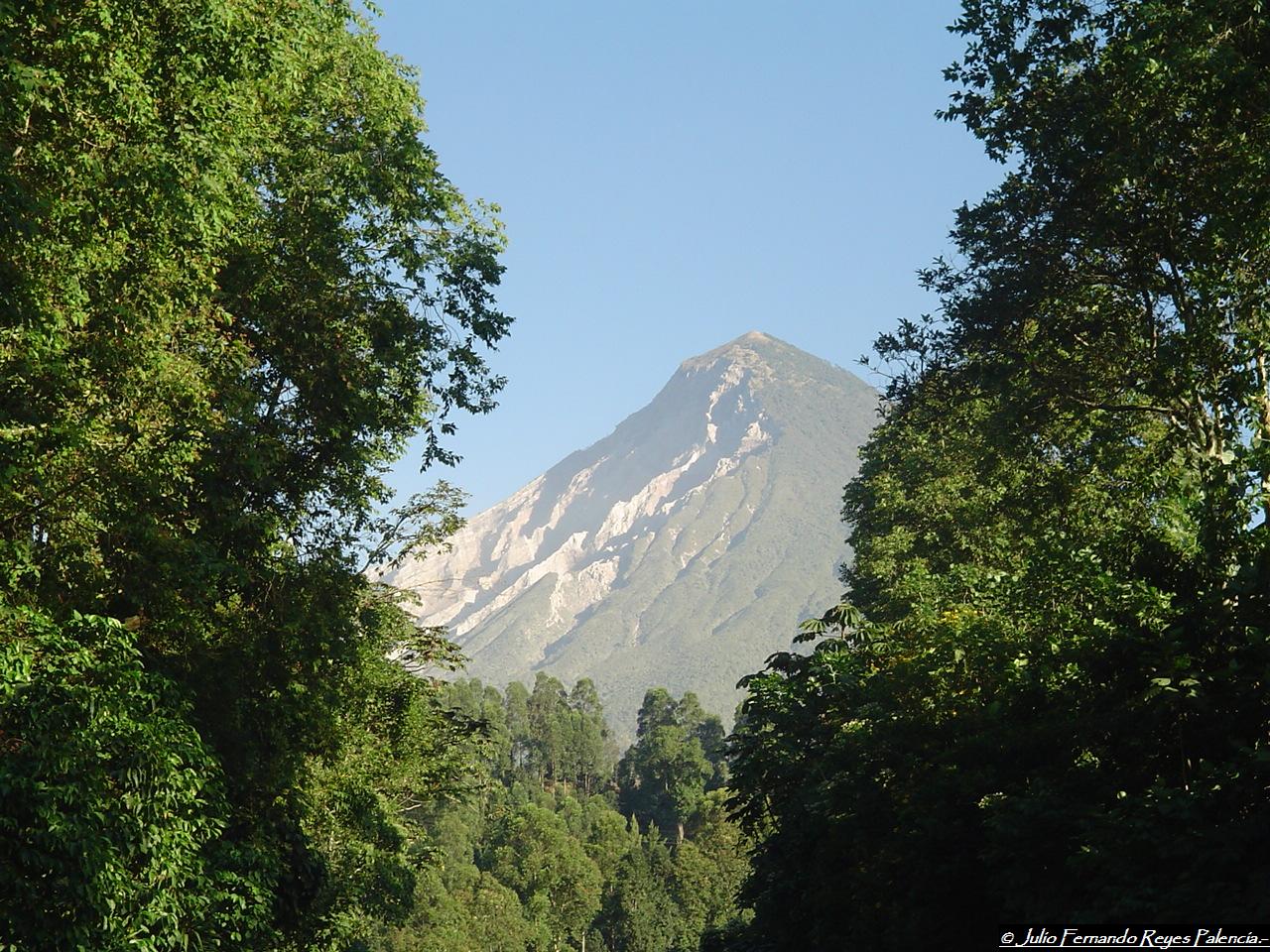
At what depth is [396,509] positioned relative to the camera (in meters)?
22.8

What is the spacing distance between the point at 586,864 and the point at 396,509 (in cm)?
8100

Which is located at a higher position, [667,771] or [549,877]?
[667,771]

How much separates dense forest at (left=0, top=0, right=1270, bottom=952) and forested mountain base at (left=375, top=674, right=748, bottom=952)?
11655mm

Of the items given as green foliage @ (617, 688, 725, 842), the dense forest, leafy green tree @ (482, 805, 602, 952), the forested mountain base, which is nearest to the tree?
the dense forest

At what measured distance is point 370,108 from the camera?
19.5m

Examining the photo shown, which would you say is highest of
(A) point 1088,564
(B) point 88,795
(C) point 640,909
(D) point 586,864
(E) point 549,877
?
(A) point 1088,564

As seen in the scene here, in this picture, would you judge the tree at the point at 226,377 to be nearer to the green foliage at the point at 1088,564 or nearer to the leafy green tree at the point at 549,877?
the green foliage at the point at 1088,564

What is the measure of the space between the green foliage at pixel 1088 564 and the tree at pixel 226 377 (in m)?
8.57

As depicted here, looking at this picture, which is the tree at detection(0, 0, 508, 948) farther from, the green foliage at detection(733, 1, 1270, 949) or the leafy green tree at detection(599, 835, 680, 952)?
the leafy green tree at detection(599, 835, 680, 952)

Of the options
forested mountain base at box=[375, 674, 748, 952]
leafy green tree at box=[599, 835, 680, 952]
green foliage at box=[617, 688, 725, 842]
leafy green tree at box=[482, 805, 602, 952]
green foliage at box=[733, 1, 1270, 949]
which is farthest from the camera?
green foliage at box=[617, 688, 725, 842]

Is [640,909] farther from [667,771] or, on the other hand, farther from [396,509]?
[396,509]

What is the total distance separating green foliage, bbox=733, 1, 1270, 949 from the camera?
10.6 meters

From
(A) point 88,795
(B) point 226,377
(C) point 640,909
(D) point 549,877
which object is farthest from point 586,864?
(A) point 88,795

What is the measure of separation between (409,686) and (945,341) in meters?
12.6
